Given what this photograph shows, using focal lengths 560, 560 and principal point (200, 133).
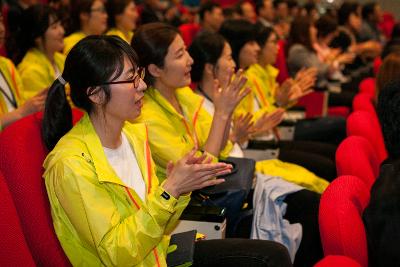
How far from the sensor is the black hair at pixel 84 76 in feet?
4.99

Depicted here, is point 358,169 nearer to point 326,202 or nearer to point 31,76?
point 326,202

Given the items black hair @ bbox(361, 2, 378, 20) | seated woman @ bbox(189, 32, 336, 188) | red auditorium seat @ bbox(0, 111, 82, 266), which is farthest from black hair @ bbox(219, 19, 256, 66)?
black hair @ bbox(361, 2, 378, 20)

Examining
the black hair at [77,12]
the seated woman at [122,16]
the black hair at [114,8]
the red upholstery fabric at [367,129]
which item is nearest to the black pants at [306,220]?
the red upholstery fabric at [367,129]

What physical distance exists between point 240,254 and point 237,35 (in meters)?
1.72

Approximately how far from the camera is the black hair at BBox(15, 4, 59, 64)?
302 cm

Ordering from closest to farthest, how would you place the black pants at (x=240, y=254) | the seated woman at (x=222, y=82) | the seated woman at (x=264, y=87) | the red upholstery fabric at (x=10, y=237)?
1. the red upholstery fabric at (x=10, y=237)
2. the black pants at (x=240, y=254)
3. the seated woman at (x=222, y=82)
4. the seated woman at (x=264, y=87)

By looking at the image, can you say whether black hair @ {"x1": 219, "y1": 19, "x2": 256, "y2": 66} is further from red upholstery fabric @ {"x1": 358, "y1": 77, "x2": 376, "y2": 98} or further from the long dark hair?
the long dark hair

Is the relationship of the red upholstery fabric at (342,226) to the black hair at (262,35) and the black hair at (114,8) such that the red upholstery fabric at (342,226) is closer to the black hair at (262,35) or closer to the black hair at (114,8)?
the black hair at (262,35)

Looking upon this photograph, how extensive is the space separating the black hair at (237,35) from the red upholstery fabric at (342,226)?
1.69 meters

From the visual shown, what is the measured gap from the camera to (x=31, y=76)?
2861mm

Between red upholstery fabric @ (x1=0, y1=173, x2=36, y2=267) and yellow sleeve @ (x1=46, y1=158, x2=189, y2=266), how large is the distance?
0.12 metres

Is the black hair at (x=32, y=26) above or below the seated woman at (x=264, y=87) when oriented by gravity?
above

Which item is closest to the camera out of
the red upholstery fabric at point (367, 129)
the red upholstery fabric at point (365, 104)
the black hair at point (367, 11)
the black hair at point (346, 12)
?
the red upholstery fabric at point (367, 129)

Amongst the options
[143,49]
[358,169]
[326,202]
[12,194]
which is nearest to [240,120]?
[143,49]
